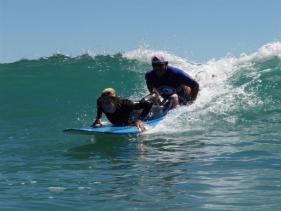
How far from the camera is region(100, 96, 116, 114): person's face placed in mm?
8844

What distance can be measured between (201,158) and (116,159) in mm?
1123

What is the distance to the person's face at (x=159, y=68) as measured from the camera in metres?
10.7

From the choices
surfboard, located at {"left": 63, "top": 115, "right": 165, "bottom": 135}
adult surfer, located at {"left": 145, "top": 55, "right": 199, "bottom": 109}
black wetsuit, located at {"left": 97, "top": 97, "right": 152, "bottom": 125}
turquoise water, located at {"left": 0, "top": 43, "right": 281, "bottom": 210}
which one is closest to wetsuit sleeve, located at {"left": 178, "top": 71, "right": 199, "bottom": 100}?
adult surfer, located at {"left": 145, "top": 55, "right": 199, "bottom": 109}

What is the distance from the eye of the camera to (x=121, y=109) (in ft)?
30.3

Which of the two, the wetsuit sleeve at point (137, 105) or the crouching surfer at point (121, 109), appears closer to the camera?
the crouching surfer at point (121, 109)

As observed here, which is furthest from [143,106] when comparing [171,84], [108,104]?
[171,84]

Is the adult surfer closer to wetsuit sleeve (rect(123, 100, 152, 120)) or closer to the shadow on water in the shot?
wetsuit sleeve (rect(123, 100, 152, 120))

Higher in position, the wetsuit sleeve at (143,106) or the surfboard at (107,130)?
the wetsuit sleeve at (143,106)

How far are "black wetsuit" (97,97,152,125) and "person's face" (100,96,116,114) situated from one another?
3.2 inches

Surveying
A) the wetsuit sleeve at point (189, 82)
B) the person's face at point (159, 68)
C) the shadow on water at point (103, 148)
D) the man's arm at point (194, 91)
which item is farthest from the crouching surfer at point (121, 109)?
the man's arm at point (194, 91)

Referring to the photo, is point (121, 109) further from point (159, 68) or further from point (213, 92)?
point (213, 92)

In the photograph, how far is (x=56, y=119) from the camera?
12.9 m

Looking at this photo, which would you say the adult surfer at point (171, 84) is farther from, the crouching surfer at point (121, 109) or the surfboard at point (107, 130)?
the surfboard at point (107, 130)

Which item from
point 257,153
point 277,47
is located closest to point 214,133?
point 257,153
